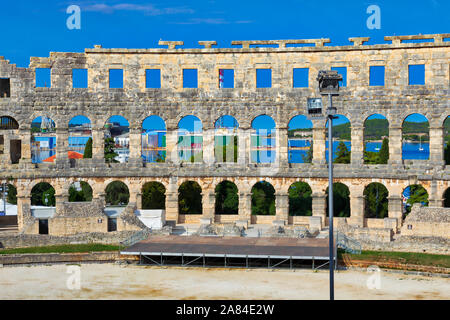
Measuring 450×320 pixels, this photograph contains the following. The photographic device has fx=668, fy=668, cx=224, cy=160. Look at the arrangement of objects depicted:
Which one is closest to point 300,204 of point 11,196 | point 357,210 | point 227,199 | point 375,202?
point 227,199

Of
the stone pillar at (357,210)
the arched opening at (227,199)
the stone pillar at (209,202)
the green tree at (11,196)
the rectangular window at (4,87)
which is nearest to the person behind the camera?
the stone pillar at (357,210)

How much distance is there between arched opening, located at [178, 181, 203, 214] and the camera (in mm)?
53453

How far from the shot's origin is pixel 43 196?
6391 cm

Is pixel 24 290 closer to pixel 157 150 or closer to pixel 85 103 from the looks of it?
pixel 85 103

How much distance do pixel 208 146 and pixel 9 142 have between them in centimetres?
1368

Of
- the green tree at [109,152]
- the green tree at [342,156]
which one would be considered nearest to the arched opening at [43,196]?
the green tree at [109,152]

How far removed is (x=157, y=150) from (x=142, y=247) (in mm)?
55991

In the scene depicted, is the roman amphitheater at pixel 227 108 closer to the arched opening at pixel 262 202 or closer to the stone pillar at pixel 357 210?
the stone pillar at pixel 357 210

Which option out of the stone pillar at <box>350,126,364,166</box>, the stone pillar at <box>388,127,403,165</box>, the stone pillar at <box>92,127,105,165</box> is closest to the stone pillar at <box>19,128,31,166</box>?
the stone pillar at <box>92,127,105,165</box>

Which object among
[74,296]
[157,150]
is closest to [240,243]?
[74,296]

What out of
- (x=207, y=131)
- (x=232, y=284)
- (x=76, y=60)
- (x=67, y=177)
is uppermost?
(x=76, y=60)

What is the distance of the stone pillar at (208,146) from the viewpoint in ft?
148

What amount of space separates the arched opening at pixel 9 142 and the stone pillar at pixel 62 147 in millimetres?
3162

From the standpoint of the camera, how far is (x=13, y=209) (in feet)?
180
